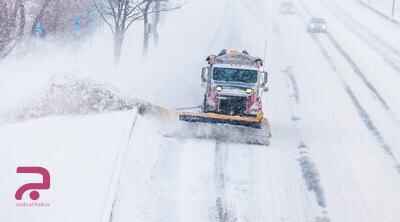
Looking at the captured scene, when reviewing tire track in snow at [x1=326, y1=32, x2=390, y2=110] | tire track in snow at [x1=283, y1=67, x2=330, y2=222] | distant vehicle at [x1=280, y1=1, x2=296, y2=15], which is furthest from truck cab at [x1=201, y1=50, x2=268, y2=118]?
distant vehicle at [x1=280, y1=1, x2=296, y2=15]

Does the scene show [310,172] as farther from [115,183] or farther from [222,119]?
[115,183]

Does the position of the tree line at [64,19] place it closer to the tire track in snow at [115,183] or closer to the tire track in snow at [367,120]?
the tire track in snow at [367,120]

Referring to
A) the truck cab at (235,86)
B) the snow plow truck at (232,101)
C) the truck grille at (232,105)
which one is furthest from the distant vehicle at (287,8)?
the truck grille at (232,105)

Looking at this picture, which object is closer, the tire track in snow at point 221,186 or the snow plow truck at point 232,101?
the tire track in snow at point 221,186

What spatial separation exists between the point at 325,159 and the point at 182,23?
36.9m

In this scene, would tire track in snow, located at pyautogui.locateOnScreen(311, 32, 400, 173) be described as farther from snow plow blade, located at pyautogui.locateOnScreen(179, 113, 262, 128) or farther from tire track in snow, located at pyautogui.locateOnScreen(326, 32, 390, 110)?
snow plow blade, located at pyautogui.locateOnScreen(179, 113, 262, 128)

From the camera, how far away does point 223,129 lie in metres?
24.7

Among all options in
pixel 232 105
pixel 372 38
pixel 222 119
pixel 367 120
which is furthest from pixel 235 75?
pixel 372 38

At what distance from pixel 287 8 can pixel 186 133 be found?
1908 inches

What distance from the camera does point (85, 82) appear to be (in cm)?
2692

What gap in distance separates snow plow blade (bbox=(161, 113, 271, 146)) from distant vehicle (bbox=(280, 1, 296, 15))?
151 ft

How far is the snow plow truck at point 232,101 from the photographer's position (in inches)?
973

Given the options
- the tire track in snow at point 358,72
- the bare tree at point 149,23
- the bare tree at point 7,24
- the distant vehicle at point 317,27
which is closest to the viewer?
the bare tree at point 7,24

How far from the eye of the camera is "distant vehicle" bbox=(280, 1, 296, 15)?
70.0 m
